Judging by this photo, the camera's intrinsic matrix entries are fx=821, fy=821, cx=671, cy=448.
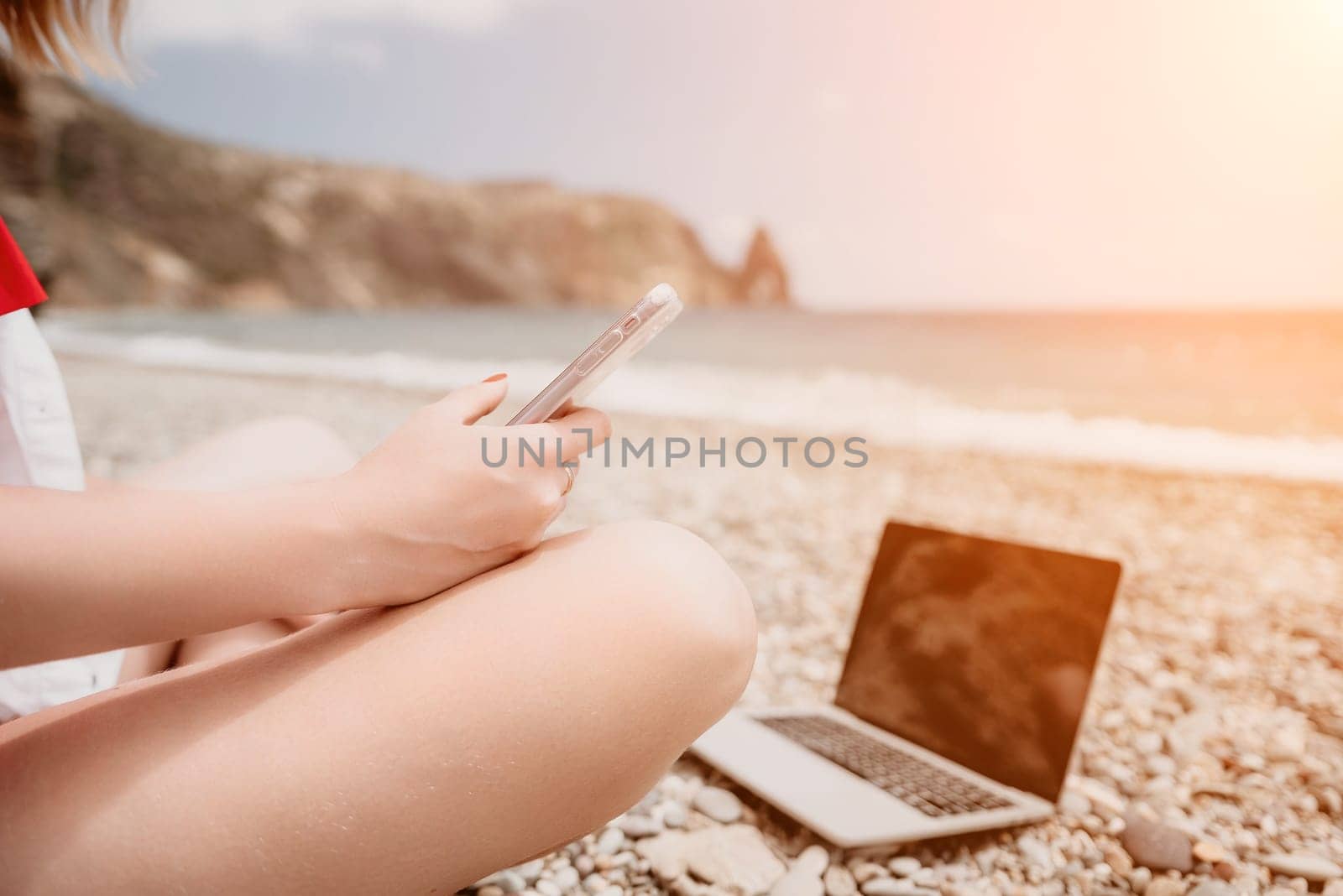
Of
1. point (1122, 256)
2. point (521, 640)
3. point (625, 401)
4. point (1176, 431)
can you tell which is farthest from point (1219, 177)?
point (521, 640)

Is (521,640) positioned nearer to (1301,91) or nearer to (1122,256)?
(1301,91)

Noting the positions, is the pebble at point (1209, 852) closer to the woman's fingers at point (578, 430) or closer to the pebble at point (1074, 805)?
the pebble at point (1074, 805)

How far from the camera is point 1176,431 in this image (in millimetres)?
6254

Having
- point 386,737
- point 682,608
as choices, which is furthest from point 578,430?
point 386,737

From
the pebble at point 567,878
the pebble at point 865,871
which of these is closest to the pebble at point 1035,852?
the pebble at point 865,871

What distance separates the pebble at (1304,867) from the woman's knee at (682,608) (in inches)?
43.2

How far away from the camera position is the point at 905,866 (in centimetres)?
119

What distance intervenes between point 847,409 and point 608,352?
700cm

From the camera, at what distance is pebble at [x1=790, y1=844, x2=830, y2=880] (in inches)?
46.4

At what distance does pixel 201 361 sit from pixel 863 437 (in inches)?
389

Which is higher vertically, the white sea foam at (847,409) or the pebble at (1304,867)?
the white sea foam at (847,409)

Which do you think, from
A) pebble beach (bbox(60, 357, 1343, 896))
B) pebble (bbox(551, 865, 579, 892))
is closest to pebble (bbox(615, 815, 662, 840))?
pebble beach (bbox(60, 357, 1343, 896))

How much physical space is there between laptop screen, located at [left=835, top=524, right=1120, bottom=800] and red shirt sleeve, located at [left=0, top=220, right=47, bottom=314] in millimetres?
1380

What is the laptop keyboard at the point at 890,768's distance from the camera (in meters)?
1.27
